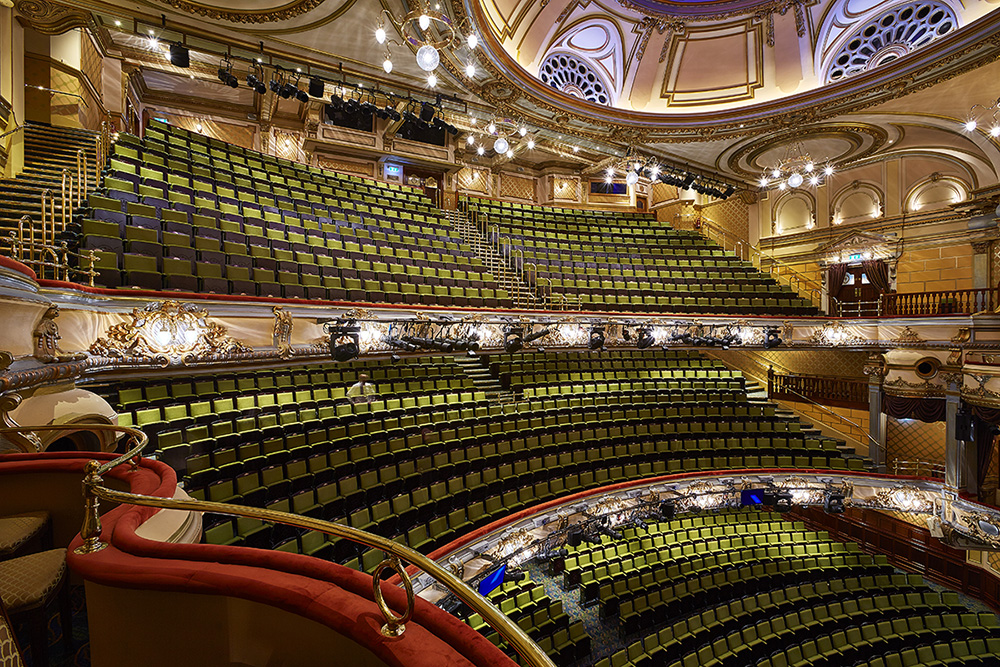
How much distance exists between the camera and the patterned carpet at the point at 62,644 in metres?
1.18

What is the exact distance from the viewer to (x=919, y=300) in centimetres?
753

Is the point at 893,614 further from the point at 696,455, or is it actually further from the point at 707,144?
the point at 707,144

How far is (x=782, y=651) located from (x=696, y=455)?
2347 millimetres

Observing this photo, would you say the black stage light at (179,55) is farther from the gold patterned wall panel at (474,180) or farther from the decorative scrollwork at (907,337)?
the decorative scrollwork at (907,337)

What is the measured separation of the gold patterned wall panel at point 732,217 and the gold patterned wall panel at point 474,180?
5.46 meters

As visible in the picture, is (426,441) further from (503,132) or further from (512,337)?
(503,132)

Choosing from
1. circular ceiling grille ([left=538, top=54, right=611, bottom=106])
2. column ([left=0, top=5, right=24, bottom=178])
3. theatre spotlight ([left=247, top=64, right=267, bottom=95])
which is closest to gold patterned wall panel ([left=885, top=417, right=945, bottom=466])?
circular ceiling grille ([left=538, top=54, right=611, bottom=106])

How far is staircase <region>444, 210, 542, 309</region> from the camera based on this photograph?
22.6 feet

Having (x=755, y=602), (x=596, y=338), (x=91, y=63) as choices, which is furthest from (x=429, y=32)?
(x=755, y=602)

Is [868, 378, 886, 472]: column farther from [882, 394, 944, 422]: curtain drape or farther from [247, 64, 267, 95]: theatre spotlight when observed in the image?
[247, 64, 267, 95]: theatre spotlight

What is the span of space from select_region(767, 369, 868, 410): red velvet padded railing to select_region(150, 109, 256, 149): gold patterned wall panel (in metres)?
11.2

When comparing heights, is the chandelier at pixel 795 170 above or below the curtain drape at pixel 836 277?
above

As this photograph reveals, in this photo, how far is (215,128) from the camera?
8211 millimetres

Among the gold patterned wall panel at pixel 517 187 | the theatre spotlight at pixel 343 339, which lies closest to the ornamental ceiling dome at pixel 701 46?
the gold patterned wall panel at pixel 517 187
